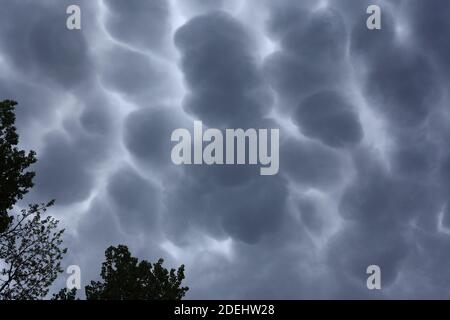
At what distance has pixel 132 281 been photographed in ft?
→ 110

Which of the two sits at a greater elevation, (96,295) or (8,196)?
(8,196)

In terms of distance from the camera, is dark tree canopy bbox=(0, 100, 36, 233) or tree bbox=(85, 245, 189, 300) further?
tree bbox=(85, 245, 189, 300)

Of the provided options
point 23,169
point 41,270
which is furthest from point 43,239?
point 23,169

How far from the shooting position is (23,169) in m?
25.7

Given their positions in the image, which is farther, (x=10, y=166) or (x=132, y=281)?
(x=132, y=281)

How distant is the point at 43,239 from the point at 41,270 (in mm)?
1780

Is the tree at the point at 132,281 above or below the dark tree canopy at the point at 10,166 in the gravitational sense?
below

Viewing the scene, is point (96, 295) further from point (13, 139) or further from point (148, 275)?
point (13, 139)

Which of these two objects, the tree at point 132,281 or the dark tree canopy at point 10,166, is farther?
the tree at point 132,281

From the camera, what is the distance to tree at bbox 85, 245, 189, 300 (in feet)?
109

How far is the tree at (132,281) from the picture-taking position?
33.2 meters

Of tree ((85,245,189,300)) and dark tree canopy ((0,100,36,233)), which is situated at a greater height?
dark tree canopy ((0,100,36,233))
